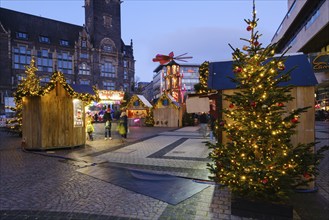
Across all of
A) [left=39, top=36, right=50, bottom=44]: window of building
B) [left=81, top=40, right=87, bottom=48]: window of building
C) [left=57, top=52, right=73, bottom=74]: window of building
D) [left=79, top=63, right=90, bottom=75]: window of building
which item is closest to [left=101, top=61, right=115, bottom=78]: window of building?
[left=79, top=63, right=90, bottom=75]: window of building

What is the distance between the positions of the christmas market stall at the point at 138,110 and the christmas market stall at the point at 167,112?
4.95ft

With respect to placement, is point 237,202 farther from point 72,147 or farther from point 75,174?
point 72,147

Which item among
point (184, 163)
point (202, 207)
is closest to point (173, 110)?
point (184, 163)

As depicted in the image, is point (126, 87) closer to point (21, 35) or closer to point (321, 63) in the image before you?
point (21, 35)

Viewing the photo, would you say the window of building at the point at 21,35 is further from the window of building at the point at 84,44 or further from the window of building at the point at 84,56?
the window of building at the point at 84,44

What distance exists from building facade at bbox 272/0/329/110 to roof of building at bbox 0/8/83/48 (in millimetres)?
45050

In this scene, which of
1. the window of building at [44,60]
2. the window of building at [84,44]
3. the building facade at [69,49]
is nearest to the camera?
the building facade at [69,49]

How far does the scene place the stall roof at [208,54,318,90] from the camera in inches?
198

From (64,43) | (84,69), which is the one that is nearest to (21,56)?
(64,43)

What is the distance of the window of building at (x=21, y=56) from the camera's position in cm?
4500

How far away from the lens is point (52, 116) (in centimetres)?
1064

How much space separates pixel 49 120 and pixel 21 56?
144 ft

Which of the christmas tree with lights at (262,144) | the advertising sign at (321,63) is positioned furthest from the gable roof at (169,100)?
the christmas tree with lights at (262,144)

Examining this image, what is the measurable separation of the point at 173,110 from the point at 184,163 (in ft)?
57.6
